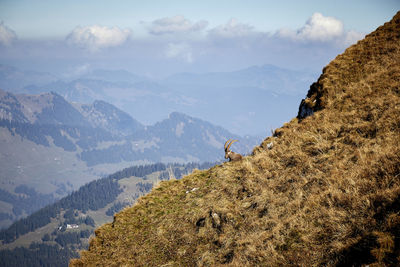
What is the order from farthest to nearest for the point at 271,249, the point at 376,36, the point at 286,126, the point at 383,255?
the point at 376,36
the point at 286,126
the point at 271,249
the point at 383,255

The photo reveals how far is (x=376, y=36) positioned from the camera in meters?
23.5

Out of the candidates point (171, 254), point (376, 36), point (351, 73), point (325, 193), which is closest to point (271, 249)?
point (325, 193)

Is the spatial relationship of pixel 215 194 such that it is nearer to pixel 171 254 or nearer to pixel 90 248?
pixel 171 254

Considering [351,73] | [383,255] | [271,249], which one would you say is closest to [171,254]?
[271,249]

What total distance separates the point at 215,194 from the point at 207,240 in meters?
3.19

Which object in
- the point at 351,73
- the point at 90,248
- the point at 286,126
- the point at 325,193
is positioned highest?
the point at 351,73

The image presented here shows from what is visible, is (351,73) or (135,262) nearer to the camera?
(135,262)

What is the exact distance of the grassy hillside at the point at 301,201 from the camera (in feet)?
26.3

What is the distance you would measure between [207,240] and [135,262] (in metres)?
3.33

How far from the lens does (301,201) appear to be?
1045 cm

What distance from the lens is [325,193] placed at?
10.0 meters

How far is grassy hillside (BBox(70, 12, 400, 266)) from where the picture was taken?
26.3ft

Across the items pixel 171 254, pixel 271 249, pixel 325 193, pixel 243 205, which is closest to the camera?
pixel 271 249

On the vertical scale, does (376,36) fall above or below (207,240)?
above
